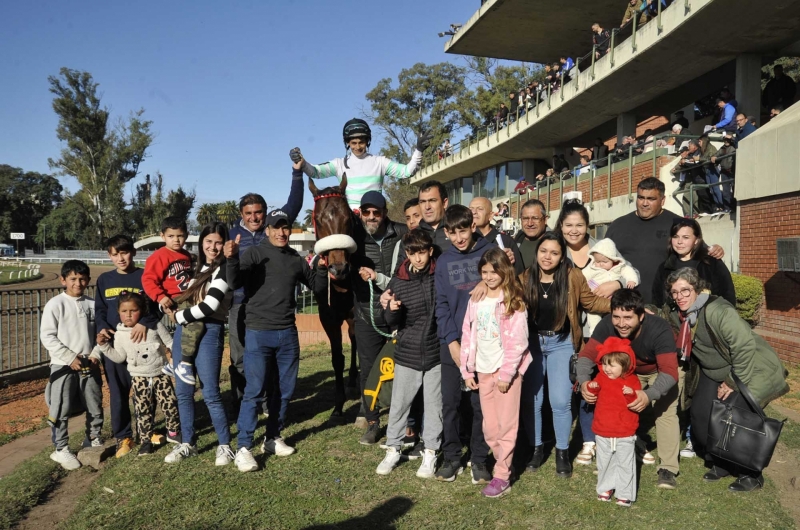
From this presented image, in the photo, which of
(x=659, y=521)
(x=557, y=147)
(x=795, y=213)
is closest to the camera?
(x=659, y=521)

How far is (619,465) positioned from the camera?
400 centimetres

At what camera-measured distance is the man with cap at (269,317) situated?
484 centimetres

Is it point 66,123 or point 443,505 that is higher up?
point 66,123

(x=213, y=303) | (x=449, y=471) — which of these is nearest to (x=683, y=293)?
(x=449, y=471)

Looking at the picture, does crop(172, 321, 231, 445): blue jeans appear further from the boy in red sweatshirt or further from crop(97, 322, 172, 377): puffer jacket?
the boy in red sweatshirt

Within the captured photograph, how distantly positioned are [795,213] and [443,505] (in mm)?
7990

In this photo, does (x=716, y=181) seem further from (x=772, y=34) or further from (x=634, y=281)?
(x=634, y=281)

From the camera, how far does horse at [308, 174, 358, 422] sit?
15.3ft

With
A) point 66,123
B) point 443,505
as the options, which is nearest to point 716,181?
point 443,505

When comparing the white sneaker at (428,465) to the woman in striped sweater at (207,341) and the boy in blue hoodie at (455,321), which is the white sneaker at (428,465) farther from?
the woman in striped sweater at (207,341)

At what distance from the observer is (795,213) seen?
29.5 feet

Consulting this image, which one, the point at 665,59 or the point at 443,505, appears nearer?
the point at 443,505

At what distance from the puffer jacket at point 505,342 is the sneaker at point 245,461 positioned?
1863mm

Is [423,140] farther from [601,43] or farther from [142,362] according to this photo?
[601,43]
